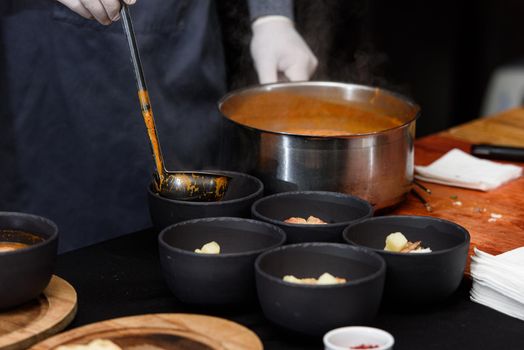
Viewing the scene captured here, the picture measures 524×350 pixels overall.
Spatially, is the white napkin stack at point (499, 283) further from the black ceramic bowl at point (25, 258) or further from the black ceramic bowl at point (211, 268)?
the black ceramic bowl at point (25, 258)

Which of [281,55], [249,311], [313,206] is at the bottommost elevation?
[249,311]

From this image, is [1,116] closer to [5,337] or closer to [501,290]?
[5,337]

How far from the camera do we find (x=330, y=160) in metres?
1.66

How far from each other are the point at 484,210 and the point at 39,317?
102 cm

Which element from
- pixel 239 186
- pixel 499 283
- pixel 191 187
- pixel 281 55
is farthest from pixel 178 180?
pixel 281 55

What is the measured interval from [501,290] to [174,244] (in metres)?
0.57

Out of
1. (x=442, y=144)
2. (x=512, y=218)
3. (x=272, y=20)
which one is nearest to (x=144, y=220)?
(x=272, y=20)

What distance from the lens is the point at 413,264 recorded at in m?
1.33

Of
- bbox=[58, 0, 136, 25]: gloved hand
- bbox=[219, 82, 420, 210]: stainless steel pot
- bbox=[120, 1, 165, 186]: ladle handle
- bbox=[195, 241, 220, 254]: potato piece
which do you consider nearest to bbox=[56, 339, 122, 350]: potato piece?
bbox=[195, 241, 220, 254]: potato piece

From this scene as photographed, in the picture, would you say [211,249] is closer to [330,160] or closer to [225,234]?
[225,234]

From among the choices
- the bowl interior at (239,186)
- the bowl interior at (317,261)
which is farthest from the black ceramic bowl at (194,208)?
the bowl interior at (317,261)

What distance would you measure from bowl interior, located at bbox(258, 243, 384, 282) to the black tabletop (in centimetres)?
9

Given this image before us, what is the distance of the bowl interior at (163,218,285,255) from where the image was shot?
144 cm

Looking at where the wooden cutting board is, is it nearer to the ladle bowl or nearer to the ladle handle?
the ladle bowl
